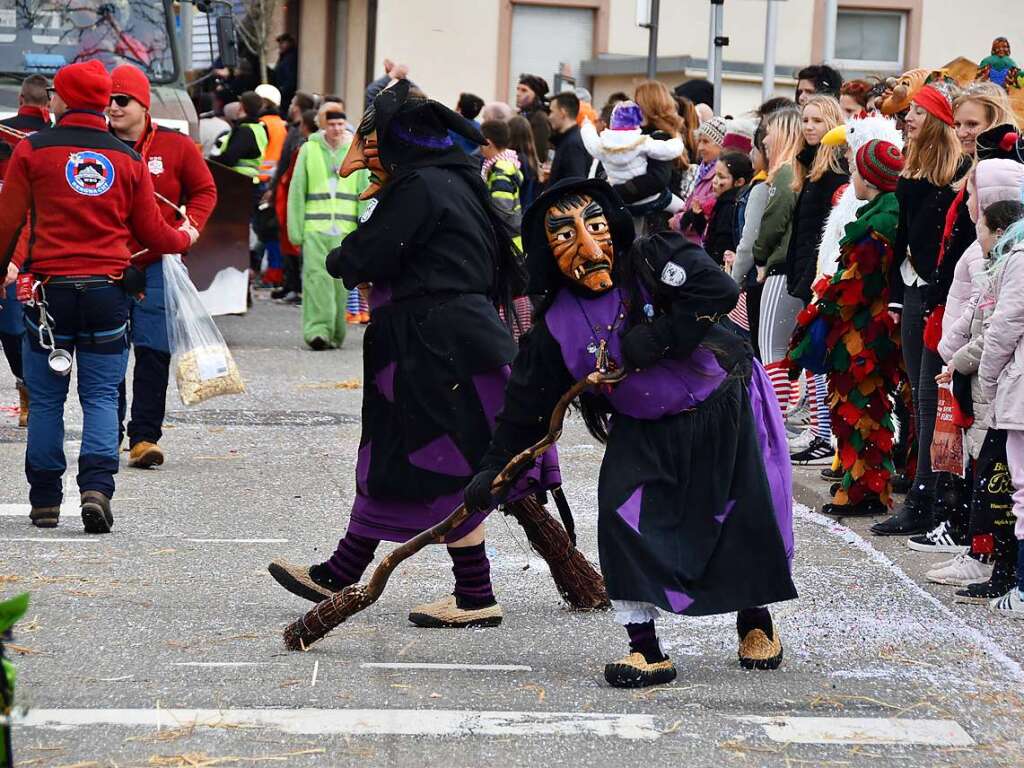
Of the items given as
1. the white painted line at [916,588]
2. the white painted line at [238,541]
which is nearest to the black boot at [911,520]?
the white painted line at [916,588]

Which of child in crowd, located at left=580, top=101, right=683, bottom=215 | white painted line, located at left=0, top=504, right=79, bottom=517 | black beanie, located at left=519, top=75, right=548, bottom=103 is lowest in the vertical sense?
white painted line, located at left=0, top=504, right=79, bottom=517

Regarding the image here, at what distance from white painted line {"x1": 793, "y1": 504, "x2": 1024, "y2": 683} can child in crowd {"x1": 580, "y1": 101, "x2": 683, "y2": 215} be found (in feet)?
12.0

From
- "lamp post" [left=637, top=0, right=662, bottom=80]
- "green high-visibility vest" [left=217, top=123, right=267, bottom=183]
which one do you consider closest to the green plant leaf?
"lamp post" [left=637, top=0, right=662, bottom=80]

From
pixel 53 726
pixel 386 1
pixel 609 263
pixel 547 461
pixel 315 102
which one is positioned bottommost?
pixel 53 726

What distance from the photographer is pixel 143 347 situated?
9.44 metres

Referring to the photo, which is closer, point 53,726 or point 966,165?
point 53,726

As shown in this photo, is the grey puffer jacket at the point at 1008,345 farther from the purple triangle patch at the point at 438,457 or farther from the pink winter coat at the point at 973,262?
the purple triangle patch at the point at 438,457

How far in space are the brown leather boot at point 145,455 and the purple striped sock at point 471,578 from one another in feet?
11.8

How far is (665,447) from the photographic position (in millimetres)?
5375

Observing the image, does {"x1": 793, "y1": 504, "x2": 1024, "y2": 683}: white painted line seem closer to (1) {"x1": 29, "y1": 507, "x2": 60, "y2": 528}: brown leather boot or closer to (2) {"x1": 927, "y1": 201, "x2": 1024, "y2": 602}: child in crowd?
(2) {"x1": 927, "y1": 201, "x2": 1024, "y2": 602}: child in crowd

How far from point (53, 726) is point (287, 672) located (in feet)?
2.75

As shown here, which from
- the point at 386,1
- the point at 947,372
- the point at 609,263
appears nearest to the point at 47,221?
the point at 609,263

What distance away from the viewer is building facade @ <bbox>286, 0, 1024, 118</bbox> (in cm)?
2566

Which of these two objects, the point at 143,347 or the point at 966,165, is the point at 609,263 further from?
the point at 143,347
